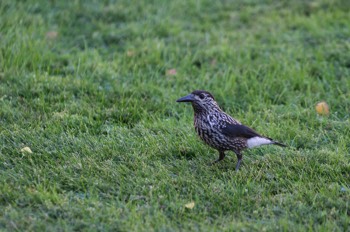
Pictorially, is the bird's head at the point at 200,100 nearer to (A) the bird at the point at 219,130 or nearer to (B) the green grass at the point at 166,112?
(A) the bird at the point at 219,130

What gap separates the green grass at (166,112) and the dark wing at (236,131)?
310 mm

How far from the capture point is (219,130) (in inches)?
238

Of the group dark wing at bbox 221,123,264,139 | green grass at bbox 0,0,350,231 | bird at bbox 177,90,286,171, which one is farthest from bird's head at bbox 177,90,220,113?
green grass at bbox 0,0,350,231

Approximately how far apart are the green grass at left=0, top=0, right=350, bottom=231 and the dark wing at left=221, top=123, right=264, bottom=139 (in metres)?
0.31

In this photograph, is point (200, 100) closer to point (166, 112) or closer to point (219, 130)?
point (219, 130)

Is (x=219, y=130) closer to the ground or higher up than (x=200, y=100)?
closer to the ground

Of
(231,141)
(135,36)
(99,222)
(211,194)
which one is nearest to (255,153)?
(231,141)

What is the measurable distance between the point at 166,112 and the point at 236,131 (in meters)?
1.50

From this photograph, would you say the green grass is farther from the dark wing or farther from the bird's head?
the bird's head

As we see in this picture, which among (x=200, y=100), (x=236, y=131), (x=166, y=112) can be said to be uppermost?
(x=200, y=100)

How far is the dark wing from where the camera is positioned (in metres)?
6.03

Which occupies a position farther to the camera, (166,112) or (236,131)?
(166,112)

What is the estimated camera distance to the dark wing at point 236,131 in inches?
237

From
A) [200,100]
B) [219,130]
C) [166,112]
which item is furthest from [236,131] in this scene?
[166,112]
